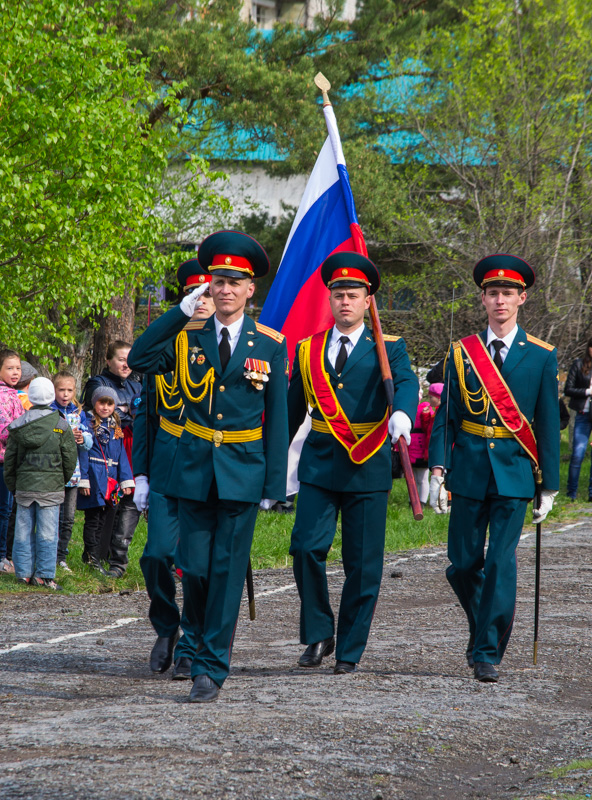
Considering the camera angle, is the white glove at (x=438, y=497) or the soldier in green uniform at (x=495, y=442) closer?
the soldier in green uniform at (x=495, y=442)

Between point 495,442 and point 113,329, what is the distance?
14.7 m

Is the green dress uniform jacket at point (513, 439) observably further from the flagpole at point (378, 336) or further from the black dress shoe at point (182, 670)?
the black dress shoe at point (182, 670)

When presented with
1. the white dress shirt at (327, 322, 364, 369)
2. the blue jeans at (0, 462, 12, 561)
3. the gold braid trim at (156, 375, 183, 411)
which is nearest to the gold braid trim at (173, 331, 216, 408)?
the gold braid trim at (156, 375, 183, 411)

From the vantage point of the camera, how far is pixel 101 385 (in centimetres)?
1002

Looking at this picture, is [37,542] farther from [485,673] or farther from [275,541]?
[485,673]

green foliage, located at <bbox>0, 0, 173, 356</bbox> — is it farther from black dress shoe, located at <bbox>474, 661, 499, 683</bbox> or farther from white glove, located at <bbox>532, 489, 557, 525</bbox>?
black dress shoe, located at <bbox>474, 661, 499, 683</bbox>

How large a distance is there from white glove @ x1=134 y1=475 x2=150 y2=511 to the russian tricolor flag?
6.19ft

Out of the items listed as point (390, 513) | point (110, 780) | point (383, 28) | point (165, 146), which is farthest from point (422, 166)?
point (110, 780)

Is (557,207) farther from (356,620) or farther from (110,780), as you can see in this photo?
(110,780)

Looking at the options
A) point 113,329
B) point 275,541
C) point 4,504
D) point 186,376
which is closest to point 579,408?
point 275,541

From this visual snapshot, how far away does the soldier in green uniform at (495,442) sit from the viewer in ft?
19.7

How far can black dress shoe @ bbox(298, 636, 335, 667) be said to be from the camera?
6.19 metres

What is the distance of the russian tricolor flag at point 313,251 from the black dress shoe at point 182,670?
2.65m

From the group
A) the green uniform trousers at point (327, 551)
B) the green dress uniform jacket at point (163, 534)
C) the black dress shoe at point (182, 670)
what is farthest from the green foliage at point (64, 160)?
the black dress shoe at point (182, 670)
